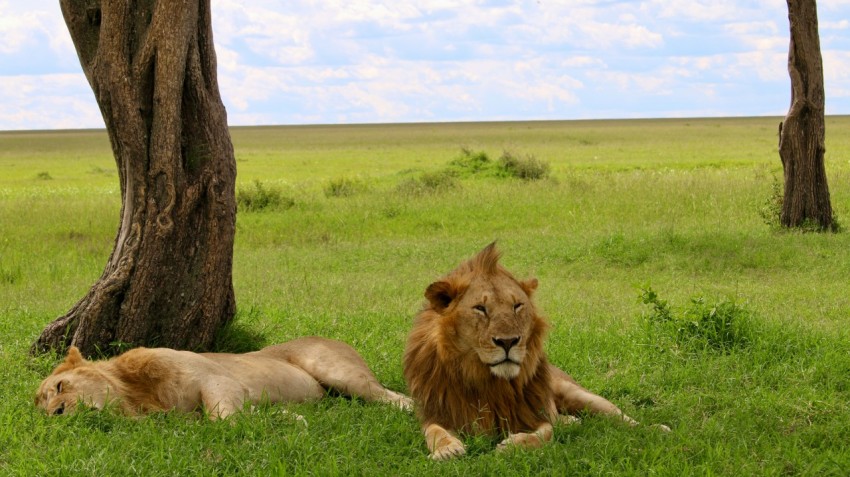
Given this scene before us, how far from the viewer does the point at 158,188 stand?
6.67 metres

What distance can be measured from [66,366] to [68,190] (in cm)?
2376

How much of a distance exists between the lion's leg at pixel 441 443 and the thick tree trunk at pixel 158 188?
2.62 meters

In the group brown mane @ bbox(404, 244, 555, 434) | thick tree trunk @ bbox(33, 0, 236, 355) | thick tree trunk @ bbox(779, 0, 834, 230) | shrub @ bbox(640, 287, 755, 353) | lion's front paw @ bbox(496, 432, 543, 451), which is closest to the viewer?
lion's front paw @ bbox(496, 432, 543, 451)

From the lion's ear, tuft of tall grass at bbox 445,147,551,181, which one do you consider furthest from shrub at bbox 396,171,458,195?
the lion's ear

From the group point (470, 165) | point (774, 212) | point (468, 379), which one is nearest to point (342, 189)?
point (470, 165)

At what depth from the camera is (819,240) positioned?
41.5 feet

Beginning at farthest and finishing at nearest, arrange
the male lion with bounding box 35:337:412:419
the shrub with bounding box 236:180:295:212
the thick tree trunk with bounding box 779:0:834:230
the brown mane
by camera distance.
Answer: the shrub with bounding box 236:180:295:212, the thick tree trunk with bounding box 779:0:834:230, the male lion with bounding box 35:337:412:419, the brown mane

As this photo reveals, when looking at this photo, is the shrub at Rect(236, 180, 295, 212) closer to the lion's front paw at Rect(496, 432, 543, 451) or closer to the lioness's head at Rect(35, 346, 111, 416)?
the lioness's head at Rect(35, 346, 111, 416)

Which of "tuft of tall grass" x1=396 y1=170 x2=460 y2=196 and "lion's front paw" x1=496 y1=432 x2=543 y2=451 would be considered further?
"tuft of tall grass" x1=396 y1=170 x2=460 y2=196

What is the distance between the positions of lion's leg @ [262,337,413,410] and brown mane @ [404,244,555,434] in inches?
27.9

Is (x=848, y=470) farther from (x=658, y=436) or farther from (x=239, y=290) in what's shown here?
(x=239, y=290)

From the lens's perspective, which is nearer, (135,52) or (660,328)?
(135,52)

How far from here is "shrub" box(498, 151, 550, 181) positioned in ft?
75.9

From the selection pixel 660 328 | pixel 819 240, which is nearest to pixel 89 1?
pixel 660 328
